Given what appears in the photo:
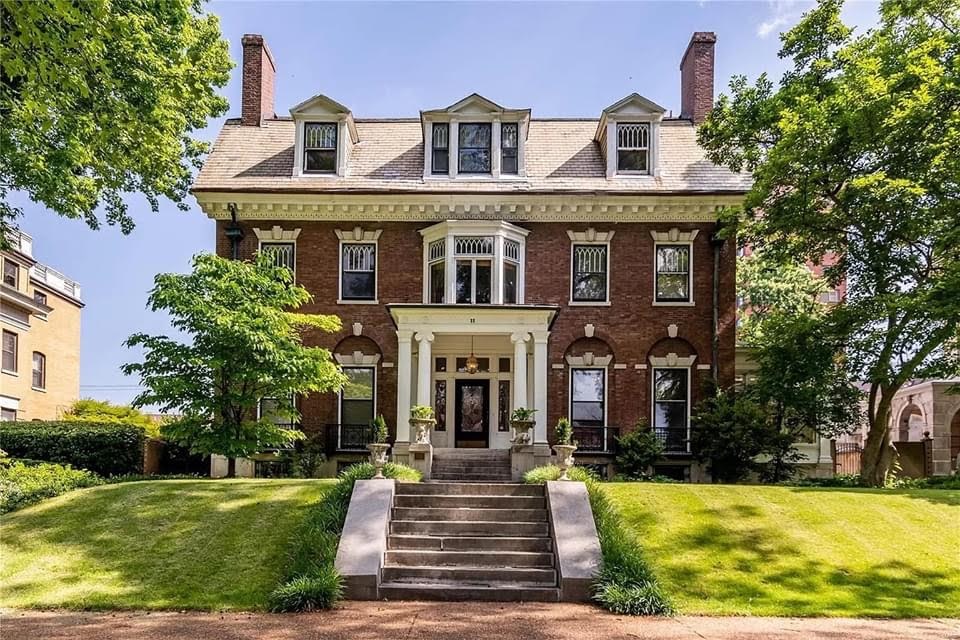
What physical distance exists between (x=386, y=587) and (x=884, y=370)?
13.0 metres

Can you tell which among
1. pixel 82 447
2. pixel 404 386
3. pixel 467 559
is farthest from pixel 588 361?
pixel 82 447

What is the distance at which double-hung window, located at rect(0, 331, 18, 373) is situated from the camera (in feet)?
95.7

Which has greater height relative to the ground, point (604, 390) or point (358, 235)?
point (358, 235)

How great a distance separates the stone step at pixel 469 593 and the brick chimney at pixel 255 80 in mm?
16816

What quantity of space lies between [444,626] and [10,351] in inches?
1106

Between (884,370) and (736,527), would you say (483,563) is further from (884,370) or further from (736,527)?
(884,370)

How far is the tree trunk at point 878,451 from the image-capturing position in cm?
1784

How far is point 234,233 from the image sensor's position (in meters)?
19.9

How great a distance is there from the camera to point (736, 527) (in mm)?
12031

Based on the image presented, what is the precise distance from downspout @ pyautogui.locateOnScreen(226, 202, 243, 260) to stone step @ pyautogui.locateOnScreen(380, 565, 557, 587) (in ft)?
39.7

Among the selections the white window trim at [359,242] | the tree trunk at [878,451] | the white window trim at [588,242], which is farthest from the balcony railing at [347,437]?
the tree trunk at [878,451]

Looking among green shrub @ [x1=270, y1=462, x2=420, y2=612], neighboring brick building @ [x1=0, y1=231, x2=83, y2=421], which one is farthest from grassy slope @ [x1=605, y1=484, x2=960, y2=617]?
neighboring brick building @ [x1=0, y1=231, x2=83, y2=421]

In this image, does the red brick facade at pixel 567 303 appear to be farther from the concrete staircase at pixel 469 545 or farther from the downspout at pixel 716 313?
the concrete staircase at pixel 469 545

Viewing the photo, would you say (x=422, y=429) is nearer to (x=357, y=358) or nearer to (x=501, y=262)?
(x=357, y=358)
